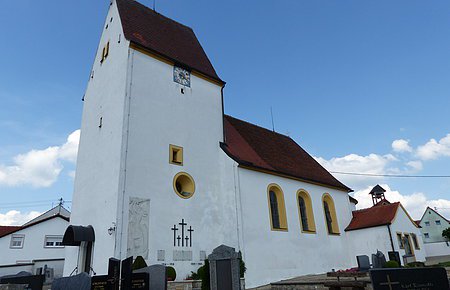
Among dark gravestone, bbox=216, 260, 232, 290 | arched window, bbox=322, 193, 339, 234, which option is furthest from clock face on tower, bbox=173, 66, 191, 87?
arched window, bbox=322, 193, 339, 234

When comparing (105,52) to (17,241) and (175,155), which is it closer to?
(175,155)

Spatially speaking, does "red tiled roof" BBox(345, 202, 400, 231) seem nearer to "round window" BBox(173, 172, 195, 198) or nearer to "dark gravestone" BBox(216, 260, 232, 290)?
"round window" BBox(173, 172, 195, 198)

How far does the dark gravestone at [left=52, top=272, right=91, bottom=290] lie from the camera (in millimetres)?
Result: 8791

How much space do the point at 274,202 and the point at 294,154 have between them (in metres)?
6.28

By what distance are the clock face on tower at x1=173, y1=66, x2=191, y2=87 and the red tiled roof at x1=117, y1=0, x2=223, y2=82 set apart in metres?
0.32

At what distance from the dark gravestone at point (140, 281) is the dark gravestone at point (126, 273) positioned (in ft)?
0.34

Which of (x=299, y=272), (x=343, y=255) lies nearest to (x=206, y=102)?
(x=299, y=272)

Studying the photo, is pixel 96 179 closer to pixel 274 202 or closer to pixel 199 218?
pixel 199 218

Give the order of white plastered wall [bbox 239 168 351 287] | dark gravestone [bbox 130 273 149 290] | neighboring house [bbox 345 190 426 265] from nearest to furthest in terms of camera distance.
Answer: dark gravestone [bbox 130 273 149 290] < white plastered wall [bbox 239 168 351 287] < neighboring house [bbox 345 190 426 265]

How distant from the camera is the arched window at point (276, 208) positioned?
16.3 meters

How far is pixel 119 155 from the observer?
42.6 feet

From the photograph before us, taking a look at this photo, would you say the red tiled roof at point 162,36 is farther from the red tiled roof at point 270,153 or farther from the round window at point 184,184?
the round window at point 184,184

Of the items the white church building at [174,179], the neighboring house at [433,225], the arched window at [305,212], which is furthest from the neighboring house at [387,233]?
the neighboring house at [433,225]

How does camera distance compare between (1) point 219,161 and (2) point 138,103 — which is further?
(1) point 219,161
